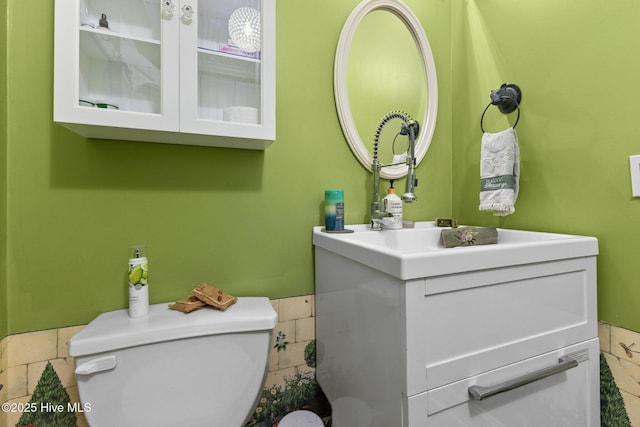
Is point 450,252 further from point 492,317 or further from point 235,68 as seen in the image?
point 235,68

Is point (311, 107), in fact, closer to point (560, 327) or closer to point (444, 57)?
point (444, 57)

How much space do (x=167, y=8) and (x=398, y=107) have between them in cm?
88

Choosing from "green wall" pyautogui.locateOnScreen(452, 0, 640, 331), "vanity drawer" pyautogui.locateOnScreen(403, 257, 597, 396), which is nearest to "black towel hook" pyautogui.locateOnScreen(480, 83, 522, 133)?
"green wall" pyautogui.locateOnScreen(452, 0, 640, 331)

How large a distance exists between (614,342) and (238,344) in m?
1.03

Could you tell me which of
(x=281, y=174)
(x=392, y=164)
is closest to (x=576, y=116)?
(x=392, y=164)

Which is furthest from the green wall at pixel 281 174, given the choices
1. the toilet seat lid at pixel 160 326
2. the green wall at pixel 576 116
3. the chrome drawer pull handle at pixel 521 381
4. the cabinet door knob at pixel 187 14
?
the cabinet door knob at pixel 187 14

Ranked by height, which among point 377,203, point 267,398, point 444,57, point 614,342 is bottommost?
point 267,398

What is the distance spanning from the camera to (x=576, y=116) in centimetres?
90

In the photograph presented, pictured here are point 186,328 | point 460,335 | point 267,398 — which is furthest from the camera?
point 267,398

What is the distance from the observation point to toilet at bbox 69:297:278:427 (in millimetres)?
698

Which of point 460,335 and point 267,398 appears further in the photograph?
point 267,398

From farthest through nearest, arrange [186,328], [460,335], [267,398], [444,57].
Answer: [444,57], [267,398], [186,328], [460,335]

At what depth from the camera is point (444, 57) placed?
1.34 meters

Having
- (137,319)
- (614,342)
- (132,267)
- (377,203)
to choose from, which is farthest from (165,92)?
(614,342)
